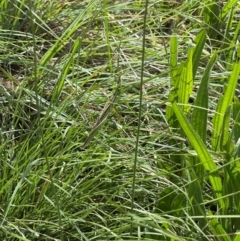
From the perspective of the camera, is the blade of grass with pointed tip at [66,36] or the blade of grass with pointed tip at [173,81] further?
the blade of grass with pointed tip at [66,36]

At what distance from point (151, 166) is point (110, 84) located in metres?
0.28

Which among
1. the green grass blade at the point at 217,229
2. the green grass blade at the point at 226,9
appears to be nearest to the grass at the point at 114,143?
the green grass blade at the point at 217,229

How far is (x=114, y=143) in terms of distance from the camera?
1334 mm

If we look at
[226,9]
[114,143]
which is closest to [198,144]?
[114,143]

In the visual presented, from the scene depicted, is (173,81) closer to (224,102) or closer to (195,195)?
(224,102)

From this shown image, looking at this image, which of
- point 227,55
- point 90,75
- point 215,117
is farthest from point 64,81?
point 227,55

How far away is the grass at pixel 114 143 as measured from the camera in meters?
1.21

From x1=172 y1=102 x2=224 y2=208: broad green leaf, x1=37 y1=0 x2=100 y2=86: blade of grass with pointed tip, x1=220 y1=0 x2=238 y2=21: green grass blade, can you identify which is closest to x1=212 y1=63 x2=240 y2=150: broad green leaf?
x1=172 y1=102 x2=224 y2=208: broad green leaf

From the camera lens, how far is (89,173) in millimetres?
1296

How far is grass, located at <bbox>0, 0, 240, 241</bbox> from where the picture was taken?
1205mm

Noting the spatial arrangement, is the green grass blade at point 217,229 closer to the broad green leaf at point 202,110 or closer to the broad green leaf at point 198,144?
the broad green leaf at point 198,144

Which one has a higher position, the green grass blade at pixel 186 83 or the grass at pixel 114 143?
the green grass blade at pixel 186 83

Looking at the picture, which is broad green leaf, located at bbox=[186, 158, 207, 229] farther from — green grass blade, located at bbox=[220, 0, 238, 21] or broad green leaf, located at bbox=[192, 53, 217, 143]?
green grass blade, located at bbox=[220, 0, 238, 21]

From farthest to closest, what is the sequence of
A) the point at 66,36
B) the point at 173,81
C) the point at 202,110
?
the point at 66,36
the point at 173,81
the point at 202,110
